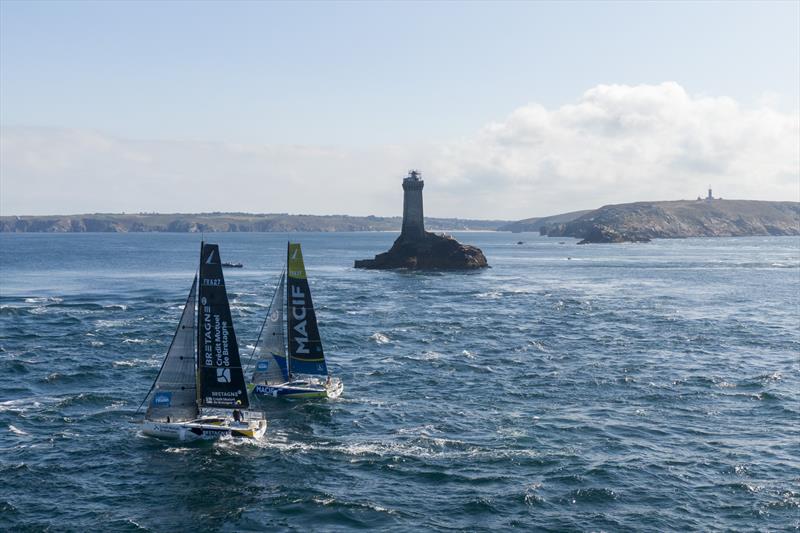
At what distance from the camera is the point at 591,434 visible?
40281 mm

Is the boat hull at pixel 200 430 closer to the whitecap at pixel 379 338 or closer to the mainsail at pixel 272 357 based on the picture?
the mainsail at pixel 272 357

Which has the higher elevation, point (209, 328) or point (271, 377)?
point (209, 328)

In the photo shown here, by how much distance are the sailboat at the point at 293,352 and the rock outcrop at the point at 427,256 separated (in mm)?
97362

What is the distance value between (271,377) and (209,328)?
959 cm

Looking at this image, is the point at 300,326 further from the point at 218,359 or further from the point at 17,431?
the point at 17,431

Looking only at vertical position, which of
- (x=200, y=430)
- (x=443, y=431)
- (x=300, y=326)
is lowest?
(x=443, y=431)

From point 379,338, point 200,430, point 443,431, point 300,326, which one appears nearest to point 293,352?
point 300,326

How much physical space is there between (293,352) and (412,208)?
337 ft

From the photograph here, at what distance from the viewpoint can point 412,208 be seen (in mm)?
150000

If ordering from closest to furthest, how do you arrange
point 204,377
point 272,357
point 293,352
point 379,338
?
point 204,377 → point 272,357 → point 293,352 → point 379,338

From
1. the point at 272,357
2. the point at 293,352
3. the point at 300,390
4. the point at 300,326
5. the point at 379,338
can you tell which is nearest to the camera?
the point at 300,390

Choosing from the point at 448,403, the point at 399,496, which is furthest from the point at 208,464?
the point at 448,403

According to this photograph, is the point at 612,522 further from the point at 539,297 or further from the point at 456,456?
the point at 539,297

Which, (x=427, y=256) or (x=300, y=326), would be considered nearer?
(x=300, y=326)
